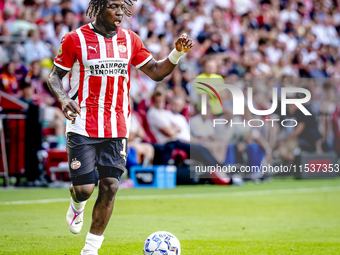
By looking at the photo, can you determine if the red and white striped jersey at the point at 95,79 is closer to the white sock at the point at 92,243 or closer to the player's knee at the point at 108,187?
the player's knee at the point at 108,187

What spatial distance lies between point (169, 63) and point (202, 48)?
1188 centimetres

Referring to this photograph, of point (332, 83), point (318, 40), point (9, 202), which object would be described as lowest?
point (9, 202)

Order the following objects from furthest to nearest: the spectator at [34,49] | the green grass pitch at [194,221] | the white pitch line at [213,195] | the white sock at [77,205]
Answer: the spectator at [34,49], the white pitch line at [213,195], the green grass pitch at [194,221], the white sock at [77,205]

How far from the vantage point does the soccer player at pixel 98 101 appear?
4844 mm

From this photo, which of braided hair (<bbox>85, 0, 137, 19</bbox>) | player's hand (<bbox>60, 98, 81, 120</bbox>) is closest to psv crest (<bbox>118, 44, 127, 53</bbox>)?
braided hair (<bbox>85, 0, 137, 19</bbox>)

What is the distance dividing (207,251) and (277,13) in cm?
1923

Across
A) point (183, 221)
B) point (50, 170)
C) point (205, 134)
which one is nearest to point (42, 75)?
point (50, 170)

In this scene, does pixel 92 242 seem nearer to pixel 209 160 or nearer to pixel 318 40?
pixel 209 160

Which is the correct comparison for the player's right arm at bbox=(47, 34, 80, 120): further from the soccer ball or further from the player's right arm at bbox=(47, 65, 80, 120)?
the soccer ball

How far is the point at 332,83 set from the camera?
19.4 m

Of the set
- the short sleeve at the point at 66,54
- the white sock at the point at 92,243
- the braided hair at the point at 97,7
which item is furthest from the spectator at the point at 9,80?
the white sock at the point at 92,243

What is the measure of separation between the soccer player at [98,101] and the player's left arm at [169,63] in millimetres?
371

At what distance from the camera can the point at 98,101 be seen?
4914 mm

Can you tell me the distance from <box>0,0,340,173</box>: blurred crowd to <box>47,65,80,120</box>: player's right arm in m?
6.99
